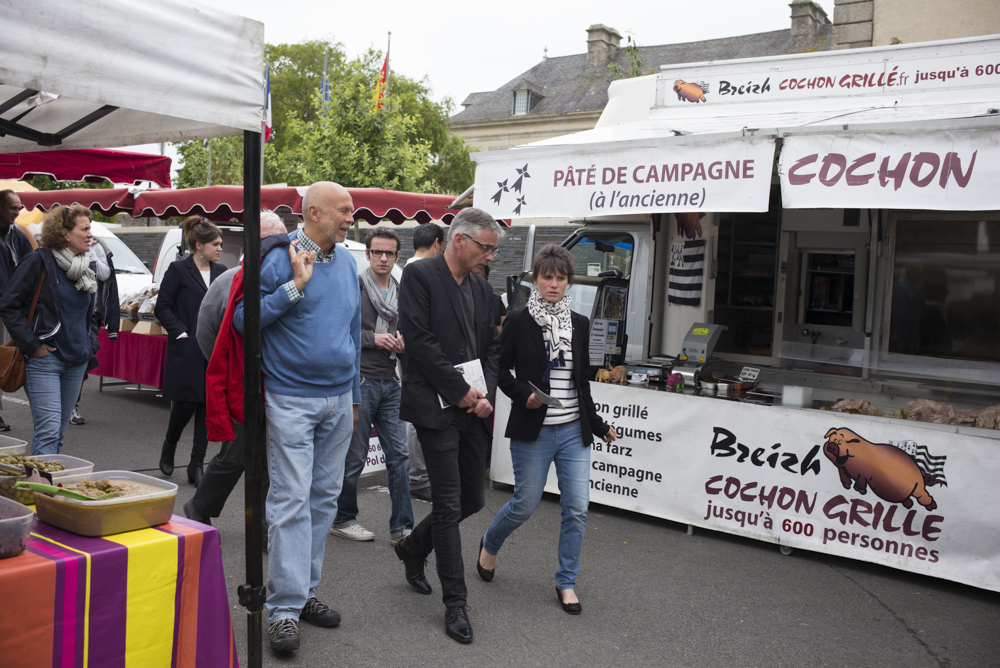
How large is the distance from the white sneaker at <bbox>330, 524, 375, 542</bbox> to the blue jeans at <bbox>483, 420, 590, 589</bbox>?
4.30 ft

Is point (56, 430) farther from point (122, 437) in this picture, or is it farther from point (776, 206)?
point (776, 206)

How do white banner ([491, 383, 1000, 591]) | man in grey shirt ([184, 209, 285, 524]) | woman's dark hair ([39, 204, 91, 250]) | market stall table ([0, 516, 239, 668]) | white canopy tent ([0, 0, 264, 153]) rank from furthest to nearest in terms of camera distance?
woman's dark hair ([39, 204, 91, 250]) → white banner ([491, 383, 1000, 591]) → man in grey shirt ([184, 209, 285, 524]) → market stall table ([0, 516, 239, 668]) → white canopy tent ([0, 0, 264, 153])

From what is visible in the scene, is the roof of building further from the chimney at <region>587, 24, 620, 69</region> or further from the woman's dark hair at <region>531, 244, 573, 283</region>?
the woman's dark hair at <region>531, 244, 573, 283</region>

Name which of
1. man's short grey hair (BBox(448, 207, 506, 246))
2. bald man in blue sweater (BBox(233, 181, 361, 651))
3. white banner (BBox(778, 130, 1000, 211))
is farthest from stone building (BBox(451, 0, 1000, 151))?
bald man in blue sweater (BBox(233, 181, 361, 651))

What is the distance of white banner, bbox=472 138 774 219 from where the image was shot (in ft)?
16.3

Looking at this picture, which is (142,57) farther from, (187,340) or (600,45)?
(600,45)

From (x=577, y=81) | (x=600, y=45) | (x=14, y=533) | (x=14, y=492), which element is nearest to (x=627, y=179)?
(x=14, y=492)

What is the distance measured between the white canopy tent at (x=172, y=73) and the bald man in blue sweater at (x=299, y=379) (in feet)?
1.28

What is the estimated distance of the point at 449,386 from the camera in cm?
366

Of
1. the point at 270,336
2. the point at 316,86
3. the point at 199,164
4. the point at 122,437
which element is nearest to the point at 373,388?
the point at 270,336

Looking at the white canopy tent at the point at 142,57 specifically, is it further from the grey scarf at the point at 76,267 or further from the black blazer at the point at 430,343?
the grey scarf at the point at 76,267

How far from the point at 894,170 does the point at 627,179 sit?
1.61 metres

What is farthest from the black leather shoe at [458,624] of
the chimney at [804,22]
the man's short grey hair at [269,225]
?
the chimney at [804,22]

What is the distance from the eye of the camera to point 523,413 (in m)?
4.08
